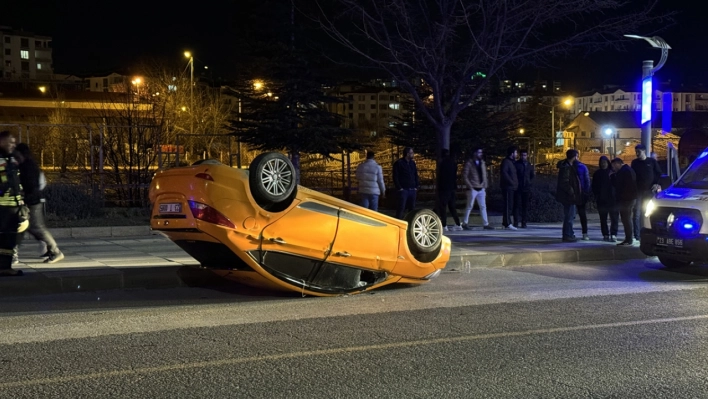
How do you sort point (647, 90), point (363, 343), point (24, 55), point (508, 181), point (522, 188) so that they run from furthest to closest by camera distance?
point (24, 55) < point (522, 188) < point (508, 181) < point (647, 90) < point (363, 343)

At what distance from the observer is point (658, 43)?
15773 mm

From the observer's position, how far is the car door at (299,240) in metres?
8.03

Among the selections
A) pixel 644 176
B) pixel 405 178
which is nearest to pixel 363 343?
pixel 405 178

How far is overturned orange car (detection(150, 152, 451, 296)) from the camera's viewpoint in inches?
305

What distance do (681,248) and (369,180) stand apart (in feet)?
20.5

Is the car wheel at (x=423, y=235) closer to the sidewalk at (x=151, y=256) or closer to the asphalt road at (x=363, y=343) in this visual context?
the asphalt road at (x=363, y=343)

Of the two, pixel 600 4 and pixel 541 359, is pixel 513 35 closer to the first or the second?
pixel 600 4

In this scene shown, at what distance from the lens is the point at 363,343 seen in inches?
255

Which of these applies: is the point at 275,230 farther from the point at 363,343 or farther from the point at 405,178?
the point at 405,178

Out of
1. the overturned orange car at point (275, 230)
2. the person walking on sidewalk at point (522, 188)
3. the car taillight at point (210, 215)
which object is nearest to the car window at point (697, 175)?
the person walking on sidewalk at point (522, 188)

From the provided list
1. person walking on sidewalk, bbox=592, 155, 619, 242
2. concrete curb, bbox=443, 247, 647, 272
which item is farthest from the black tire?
person walking on sidewalk, bbox=592, 155, 619, 242

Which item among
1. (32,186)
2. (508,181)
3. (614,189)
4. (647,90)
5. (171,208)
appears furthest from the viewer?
(508,181)

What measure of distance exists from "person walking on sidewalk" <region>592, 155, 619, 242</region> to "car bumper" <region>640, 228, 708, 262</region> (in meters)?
2.90

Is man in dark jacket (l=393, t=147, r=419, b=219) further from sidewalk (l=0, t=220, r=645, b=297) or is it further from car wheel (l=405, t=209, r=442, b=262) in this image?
car wheel (l=405, t=209, r=442, b=262)
